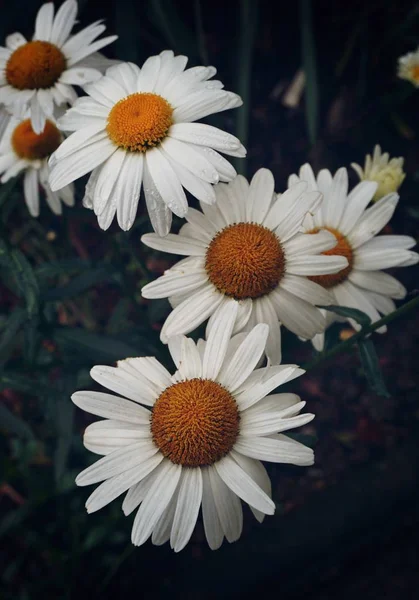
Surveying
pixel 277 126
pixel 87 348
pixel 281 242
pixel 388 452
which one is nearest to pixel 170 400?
pixel 281 242

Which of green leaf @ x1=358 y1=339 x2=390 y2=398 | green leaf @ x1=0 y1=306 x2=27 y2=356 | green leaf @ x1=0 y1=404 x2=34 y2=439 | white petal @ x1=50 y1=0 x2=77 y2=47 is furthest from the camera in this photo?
green leaf @ x1=0 y1=404 x2=34 y2=439

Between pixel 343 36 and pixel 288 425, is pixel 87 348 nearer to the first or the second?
pixel 288 425

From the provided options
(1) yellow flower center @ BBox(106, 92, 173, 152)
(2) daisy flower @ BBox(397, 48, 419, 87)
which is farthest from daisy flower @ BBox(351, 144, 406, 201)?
(2) daisy flower @ BBox(397, 48, 419, 87)

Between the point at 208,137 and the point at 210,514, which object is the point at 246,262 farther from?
the point at 210,514

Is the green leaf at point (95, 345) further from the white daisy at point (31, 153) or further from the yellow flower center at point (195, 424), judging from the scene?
the yellow flower center at point (195, 424)

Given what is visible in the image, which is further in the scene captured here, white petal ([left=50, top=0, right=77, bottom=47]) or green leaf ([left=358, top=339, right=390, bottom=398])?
white petal ([left=50, top=0, right=77, bottom=47])

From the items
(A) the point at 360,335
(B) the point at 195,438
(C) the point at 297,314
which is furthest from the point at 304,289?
(B) the point at 195,438

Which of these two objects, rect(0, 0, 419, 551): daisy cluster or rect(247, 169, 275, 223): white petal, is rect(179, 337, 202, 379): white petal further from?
rect(247, 169, 275, 223): white petal

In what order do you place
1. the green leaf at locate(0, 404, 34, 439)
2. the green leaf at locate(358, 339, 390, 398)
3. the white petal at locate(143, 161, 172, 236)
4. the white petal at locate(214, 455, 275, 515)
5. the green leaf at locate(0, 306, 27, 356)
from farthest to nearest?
the green leaf at locate(0, 404, 34, 439)
the green leaf at locate(0, 306, 27, 356)
the green leaf at locate(358, 339, 390, 398)
the white petal at locate(143, 161, 172, 236)
the white petal at locate(214, 455, 275, 515)
